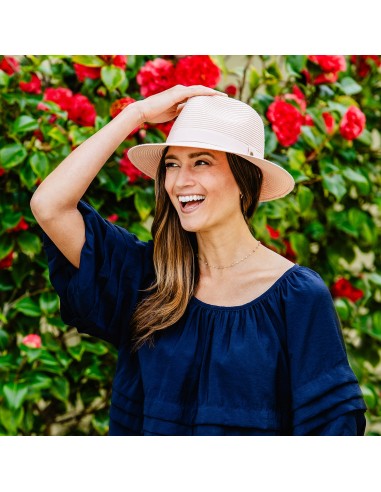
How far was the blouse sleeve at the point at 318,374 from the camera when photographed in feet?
4.84

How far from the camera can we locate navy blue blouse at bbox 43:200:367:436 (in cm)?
149

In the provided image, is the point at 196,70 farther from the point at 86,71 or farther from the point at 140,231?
the point at 140,231

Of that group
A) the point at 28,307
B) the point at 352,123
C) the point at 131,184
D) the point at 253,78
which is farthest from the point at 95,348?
the point at 352,123

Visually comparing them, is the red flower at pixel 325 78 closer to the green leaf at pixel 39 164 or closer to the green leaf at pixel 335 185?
the green leaf at pixel 335 185

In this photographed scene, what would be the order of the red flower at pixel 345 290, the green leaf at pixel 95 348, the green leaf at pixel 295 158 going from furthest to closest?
the red flower at pixel 345 290 < the green leaf at pixel 295 158 < the green leaf at pixel 95 348

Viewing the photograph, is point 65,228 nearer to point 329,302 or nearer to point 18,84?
point 329,302

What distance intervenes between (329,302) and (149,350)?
1.53 ft

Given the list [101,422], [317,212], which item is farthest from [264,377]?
[317,212]

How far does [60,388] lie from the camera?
2371mm

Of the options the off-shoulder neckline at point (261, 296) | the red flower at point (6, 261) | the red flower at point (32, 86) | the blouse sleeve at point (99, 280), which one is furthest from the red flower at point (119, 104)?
the off-shoulder neckline at point (261, 296)

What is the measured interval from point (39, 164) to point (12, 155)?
0.11 meters

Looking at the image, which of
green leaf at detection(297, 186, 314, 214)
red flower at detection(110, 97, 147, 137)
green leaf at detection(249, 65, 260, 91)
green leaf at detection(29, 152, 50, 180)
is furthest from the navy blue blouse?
green leaf at detection(249, 65, 260, 91)

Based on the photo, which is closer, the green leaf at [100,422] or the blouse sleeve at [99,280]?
the blouse sleeve at [99,280]

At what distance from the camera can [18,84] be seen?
236 cm
